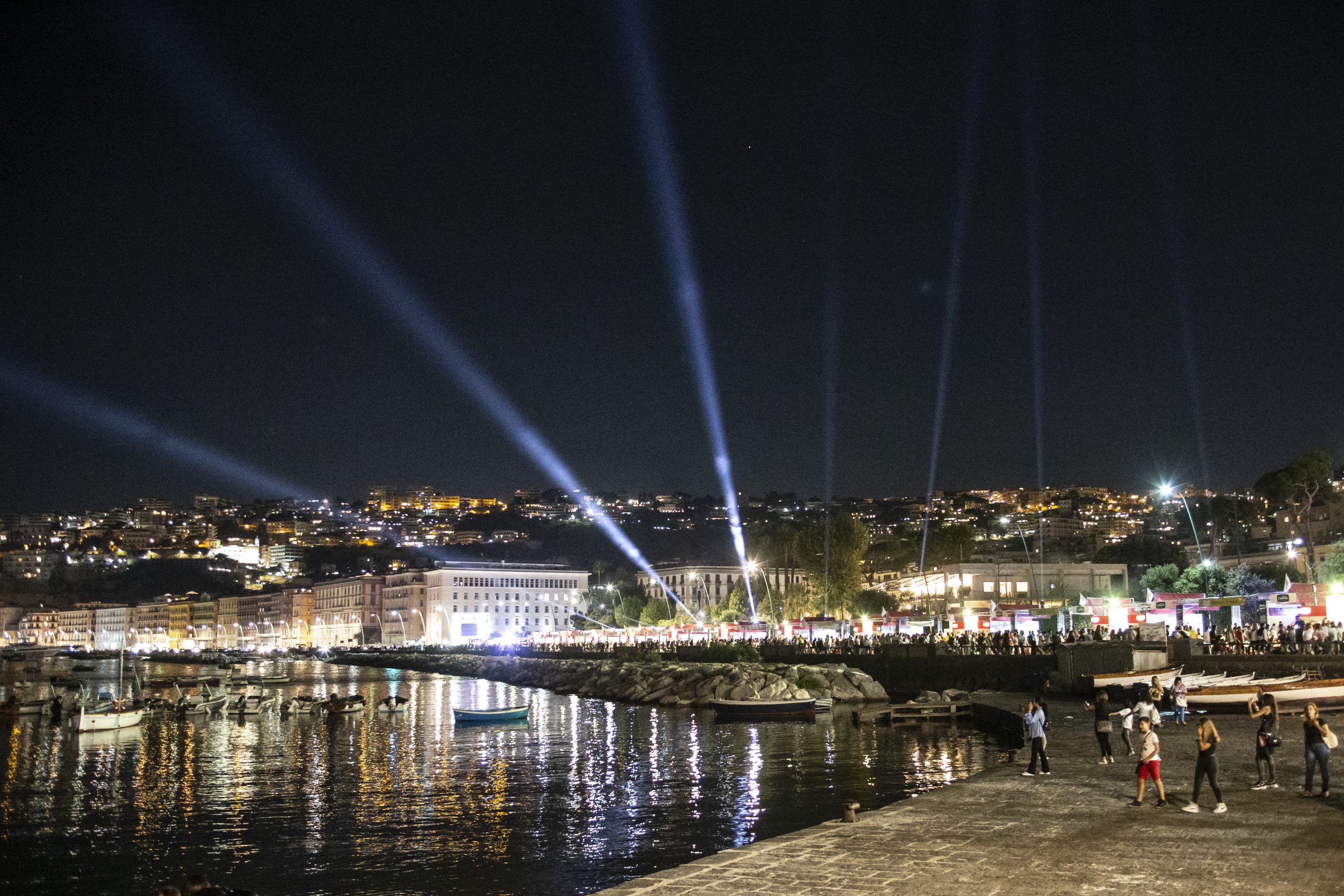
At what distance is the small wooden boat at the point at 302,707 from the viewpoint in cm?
6294

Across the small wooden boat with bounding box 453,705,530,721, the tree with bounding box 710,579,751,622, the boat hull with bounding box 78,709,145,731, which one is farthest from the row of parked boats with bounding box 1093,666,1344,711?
the tree with bounding box 710,579,751,622

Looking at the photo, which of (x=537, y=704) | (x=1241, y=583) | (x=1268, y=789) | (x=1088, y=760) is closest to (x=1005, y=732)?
(x=1088, y=760)

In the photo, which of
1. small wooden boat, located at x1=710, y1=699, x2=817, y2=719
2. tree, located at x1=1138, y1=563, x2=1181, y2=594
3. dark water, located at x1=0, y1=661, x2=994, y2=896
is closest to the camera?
dark water, located at x1=0, y1=661, x2=994, y2=896

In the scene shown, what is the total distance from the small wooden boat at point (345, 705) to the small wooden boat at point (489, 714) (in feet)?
32.1

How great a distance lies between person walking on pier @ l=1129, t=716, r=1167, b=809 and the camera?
1698 centimetres

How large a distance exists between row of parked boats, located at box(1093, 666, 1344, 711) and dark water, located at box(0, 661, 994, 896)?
21.3 ft

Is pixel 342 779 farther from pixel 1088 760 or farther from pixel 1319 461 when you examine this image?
pixel 1319 461

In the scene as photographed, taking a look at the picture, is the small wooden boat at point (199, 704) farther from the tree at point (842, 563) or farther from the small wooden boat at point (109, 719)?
the tree at point (842, 563)

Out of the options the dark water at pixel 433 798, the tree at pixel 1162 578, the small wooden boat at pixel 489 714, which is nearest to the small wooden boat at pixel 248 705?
the dark water at pixel 433 798

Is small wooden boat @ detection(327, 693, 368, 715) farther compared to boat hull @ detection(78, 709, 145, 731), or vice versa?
small wooden boat @ detection(327, 693, 368, 715)

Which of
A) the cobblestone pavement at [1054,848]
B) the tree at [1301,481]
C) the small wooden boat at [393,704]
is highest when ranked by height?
the tree at [1301,481]

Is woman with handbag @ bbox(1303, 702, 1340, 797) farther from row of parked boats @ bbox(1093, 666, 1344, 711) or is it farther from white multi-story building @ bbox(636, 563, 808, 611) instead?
white multi-story building @ bbox(636, 563, 808, 611)

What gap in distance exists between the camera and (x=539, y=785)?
103 feet

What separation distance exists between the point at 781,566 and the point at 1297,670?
11916 cm
